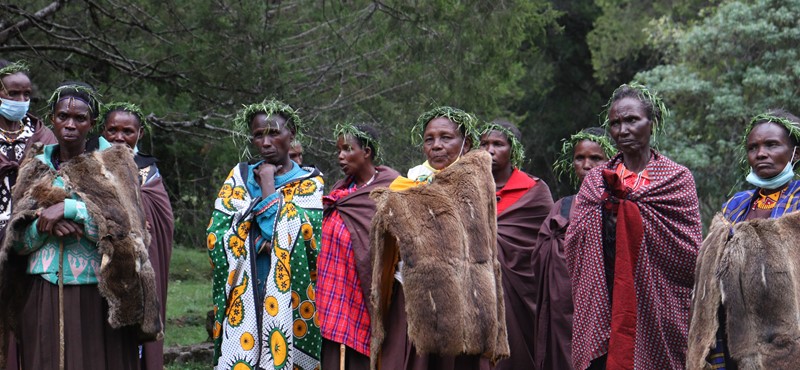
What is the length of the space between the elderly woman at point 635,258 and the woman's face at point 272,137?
7.43 ft

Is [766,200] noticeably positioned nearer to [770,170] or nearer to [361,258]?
[770,170]

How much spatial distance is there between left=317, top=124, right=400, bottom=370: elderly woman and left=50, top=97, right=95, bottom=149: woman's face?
193 centimetres

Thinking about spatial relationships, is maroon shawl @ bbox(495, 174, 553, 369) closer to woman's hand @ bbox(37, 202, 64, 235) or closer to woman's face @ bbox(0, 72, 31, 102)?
woman's hand @ bbox(37, 202, 64, 235)

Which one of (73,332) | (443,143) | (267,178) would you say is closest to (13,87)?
(267,178)

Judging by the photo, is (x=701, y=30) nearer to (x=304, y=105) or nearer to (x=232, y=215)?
(x=304, y=105)

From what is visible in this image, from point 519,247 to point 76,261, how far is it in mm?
3382

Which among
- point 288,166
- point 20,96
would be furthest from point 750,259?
point 20,96

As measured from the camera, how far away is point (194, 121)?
1220 centimetres

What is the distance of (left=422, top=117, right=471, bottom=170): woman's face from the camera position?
23.6ft

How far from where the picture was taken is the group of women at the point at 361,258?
Answer: 629 centimetres

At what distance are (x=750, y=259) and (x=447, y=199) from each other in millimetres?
1783

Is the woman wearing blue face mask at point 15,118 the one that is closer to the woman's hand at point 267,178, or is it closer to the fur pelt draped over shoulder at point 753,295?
the woman's hand at point 267,178

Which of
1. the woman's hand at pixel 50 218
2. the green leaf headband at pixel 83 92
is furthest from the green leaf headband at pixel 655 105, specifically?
the woman's hand at pixel 50 218

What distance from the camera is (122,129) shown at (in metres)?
8.55
